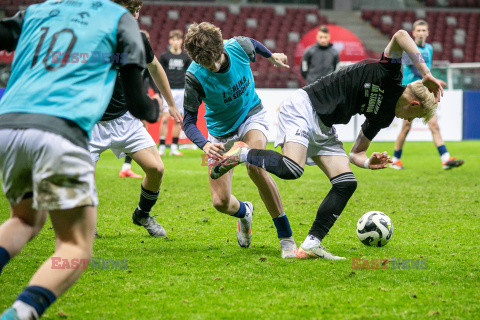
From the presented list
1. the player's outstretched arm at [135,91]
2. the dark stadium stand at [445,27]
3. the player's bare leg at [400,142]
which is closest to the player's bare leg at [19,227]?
the player's outstretched arm at [135,91]

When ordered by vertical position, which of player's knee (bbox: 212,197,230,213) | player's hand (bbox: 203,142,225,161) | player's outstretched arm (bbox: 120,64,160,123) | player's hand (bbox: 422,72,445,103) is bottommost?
player's knee (bbox: 212,197,230,213)

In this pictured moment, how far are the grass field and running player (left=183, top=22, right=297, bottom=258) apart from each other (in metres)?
0.30

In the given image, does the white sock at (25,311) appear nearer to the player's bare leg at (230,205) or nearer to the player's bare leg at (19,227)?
the player's bare leg at (19,227)

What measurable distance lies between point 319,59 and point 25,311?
1152 centimetres

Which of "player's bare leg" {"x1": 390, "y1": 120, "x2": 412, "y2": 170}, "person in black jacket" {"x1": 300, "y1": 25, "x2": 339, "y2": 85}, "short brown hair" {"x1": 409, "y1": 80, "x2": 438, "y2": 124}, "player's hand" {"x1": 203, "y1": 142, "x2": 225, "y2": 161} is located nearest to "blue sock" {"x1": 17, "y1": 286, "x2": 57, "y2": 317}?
"player's hand" {"x1": 203, "y1": 142, "x2": 225, "y2": 161}

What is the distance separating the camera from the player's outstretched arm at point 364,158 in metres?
4.34

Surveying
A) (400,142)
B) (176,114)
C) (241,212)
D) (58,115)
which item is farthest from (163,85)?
(400,142)

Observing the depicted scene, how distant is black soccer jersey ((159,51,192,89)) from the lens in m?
12.8

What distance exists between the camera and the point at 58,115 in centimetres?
259

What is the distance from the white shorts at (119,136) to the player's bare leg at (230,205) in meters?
0.71

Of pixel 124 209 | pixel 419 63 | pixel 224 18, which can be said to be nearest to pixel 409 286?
pixel 419 63

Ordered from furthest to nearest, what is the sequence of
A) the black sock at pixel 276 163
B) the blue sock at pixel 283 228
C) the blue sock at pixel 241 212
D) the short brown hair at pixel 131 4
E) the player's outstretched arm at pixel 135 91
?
the blue sock at pixel 241 212 < the blue sock at pixel 283 228 < the black sock at pixel 276 163 < the short brown hair at pixel 131 4 < the player's outstretched arm at pixel 135 91

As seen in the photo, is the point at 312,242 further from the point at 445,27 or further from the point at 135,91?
the point at 445,27

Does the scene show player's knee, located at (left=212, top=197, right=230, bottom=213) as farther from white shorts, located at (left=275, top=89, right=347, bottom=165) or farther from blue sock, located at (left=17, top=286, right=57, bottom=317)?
blue sock, located at (left=17, top=286, right=57, bottom=317)
